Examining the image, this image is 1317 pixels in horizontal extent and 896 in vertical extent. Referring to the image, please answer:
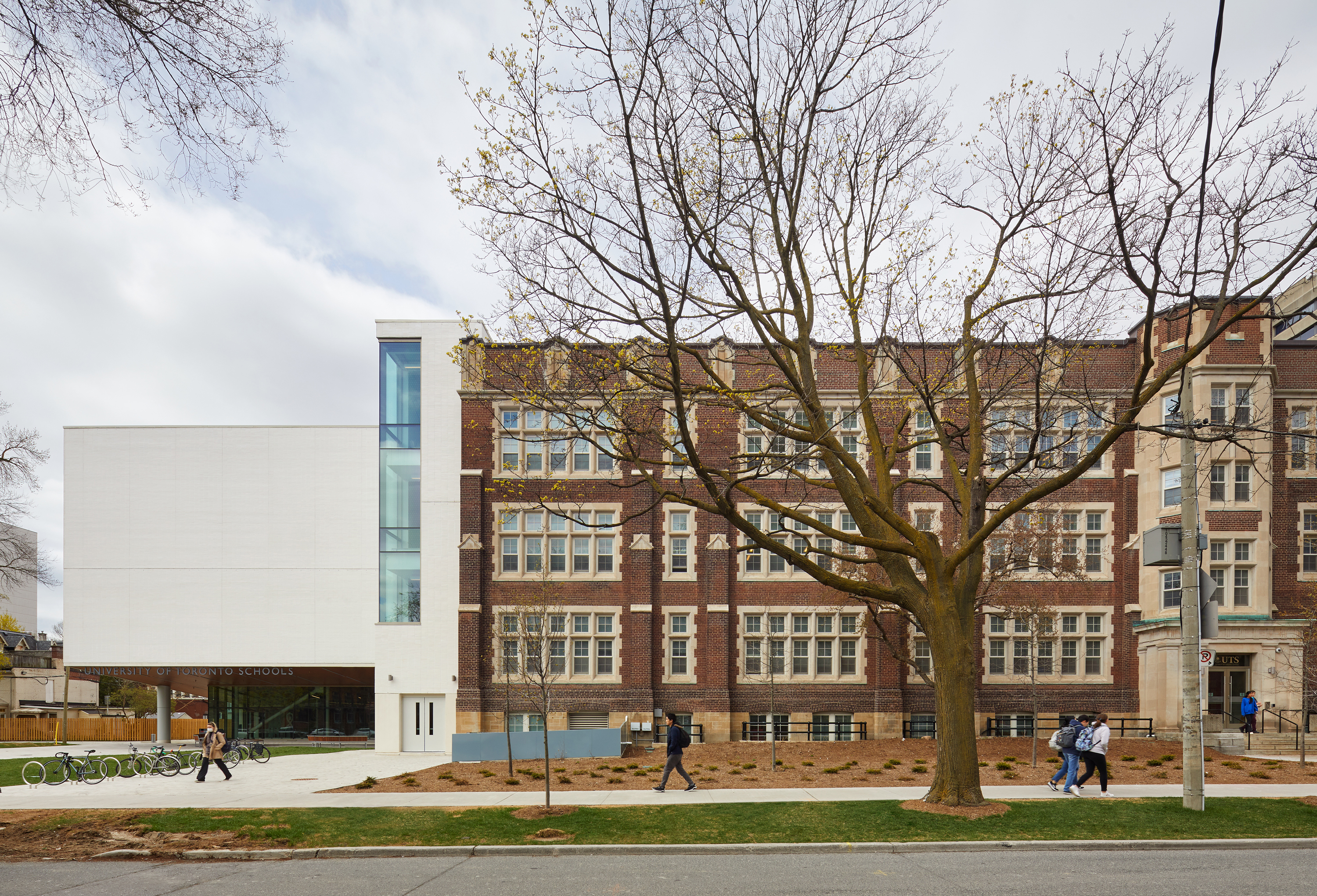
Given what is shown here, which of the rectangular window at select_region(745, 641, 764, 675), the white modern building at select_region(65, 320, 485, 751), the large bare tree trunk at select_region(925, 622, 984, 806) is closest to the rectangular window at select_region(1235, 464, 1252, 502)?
the rectangular window at select_region(745, 641, 764, 675)

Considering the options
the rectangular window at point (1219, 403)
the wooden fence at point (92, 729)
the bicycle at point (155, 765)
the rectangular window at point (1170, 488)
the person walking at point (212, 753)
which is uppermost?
the rectangular window at point (1219, 403)

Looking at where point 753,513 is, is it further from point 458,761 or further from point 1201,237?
point 1201,237

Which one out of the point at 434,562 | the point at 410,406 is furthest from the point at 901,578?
the point at 410,406

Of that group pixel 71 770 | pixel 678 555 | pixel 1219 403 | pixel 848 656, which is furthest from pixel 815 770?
pixel 1219 403

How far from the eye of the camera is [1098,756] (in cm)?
1714

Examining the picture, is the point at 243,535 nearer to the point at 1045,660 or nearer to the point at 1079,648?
the point at 1045,660

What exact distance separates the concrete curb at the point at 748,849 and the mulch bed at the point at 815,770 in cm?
563

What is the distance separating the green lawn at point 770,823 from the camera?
42.4ft

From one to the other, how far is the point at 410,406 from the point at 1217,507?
28.9 metres

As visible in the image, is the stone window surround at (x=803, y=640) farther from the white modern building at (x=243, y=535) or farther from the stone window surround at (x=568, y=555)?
the white modern building at (x=243, y=535)

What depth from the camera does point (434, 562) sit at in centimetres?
3412

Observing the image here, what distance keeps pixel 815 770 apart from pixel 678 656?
35.6 ft

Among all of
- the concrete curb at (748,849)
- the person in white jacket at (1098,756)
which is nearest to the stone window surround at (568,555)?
the person in white jacket at (1098,756)

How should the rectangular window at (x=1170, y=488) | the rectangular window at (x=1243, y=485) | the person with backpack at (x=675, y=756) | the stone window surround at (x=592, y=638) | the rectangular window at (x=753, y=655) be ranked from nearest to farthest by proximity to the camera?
1. the person with backpack at (x=675, y=756)
2. the rectangular window at (x=1243, y=485)
3. the rectangular window at (x=1170, y=488)
4. the stone window surround at (x=592, y=638)
5. the rectangular window at (x=753, y=655)
